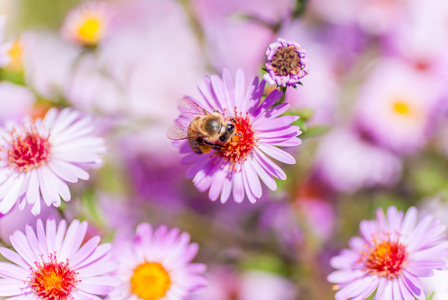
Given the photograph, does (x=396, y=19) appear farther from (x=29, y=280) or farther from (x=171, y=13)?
(x=29, y=280)

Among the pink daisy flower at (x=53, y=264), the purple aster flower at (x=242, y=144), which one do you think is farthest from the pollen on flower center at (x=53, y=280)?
the purple aster flower at (x=242, y=144)

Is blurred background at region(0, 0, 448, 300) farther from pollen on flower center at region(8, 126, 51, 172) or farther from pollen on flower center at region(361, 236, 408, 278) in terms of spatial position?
pollen on flower center at region(361, 236, 408, 278)

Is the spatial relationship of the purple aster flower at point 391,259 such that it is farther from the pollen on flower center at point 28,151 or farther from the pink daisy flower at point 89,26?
the pink daisy flower at point 89,26

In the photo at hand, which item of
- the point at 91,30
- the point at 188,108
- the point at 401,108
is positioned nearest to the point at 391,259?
the point at 188,108

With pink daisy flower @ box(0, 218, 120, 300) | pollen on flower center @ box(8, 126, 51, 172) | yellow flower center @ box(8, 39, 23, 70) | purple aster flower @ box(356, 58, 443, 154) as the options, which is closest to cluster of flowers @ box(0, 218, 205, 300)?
pink daisy flower @ box(0, 218, 120, 300)

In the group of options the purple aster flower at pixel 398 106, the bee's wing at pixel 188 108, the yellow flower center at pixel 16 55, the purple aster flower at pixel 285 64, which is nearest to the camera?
the purple aster flower at pixel 285 64

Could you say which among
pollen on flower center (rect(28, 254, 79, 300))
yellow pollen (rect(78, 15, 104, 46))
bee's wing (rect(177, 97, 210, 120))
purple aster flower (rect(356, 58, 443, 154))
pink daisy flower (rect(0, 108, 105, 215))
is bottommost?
pollen on flower center (rect(28, 254, 79, 300))
